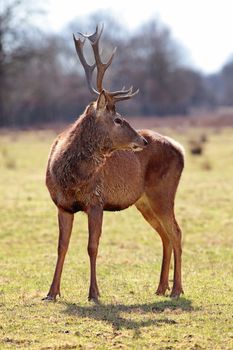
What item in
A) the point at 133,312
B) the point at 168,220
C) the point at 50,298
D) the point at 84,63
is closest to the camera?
the point at 133,312

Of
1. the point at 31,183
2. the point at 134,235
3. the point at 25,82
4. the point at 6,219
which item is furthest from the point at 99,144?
the point at 25,82

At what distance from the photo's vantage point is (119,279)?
11.5m

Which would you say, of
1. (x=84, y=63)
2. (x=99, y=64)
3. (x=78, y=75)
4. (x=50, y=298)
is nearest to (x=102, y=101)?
(x=99, y=64)

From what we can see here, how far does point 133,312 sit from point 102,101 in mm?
2728

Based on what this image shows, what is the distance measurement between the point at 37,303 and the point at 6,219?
8.21 meters

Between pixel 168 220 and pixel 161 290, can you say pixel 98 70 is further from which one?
pixel 161 290

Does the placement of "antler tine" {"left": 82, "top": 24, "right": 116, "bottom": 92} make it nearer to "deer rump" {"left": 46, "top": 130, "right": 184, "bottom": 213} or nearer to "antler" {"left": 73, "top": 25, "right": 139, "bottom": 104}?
"antler" {"left": 73, "top": 25, "right": 139, "bottom": 104}

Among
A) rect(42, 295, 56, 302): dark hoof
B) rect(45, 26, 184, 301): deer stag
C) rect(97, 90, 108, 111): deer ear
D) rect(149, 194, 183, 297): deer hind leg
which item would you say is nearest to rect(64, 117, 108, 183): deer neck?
rect(45, 26, 184, 301): deer stag

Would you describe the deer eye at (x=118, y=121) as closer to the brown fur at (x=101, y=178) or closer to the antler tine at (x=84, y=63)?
the brown fur at (x=101, y=178)

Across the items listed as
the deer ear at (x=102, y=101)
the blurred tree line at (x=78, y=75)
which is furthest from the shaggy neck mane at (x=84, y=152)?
the blurred tree line at (x=78, y=75)

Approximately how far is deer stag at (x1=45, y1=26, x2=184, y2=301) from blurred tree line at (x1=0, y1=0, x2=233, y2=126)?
145 ft

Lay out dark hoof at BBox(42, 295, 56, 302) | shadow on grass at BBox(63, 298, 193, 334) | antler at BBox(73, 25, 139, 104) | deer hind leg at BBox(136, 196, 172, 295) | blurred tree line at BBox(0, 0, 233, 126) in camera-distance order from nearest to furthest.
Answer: shadow on grass at BBox(63, 298, 193, 334)
dark hoof at BBox(42, 295, 56, 302)
antler at BBox(73, 25, 139, 104)
deer hind leg at BBox(136, 196, 172, 295)
blurred tree line at BBox(0, 0, 233, 126)

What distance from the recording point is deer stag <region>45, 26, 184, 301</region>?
9914 mm

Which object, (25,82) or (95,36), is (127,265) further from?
(25,82)
